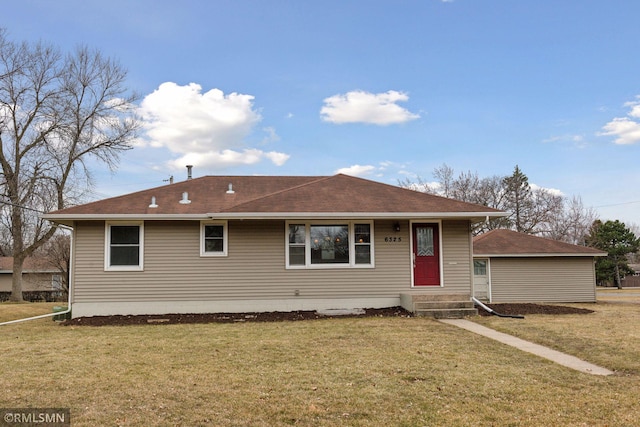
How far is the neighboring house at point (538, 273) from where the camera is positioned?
21.5m

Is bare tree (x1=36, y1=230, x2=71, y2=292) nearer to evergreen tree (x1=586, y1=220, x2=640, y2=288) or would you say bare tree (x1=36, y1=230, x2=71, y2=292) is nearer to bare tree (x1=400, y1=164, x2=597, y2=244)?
bare tree (x1=400, y1=164, x2=597, y2=244)

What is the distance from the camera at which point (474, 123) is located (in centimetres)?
2309

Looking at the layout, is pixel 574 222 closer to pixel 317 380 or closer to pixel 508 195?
pixel 508 195

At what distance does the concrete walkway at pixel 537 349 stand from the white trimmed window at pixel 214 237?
6.09 metres

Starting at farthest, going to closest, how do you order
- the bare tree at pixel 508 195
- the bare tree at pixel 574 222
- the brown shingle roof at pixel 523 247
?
the bare tree at pixel 574 222, the bare tree at pixel 508 195, the brown shingle roof at pixel 523 247

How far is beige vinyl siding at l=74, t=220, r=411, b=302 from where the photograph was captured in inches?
498

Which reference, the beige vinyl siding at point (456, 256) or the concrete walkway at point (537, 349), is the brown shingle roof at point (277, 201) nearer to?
the beige vinyl siding at point (456, 256)

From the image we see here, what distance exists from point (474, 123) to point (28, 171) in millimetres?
23178

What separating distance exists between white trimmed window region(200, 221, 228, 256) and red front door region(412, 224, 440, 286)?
5.20 meters

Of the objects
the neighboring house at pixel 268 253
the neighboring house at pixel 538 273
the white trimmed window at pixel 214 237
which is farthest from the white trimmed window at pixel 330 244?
the neighboring house at pixel 538 273

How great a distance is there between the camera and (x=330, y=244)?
1323 centimetres

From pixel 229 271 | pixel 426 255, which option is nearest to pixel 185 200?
pixel 229 271

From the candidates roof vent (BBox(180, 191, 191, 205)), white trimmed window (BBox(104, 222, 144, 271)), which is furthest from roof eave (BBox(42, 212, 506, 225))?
roof vent (BBox(180, 191, 191, 205))

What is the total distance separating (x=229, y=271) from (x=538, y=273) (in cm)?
1512
